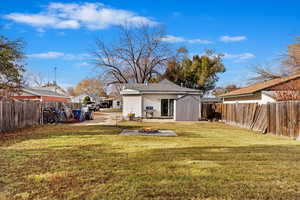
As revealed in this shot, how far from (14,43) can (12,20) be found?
13.3ft

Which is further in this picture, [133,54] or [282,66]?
[133,54]

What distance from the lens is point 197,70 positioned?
32844mm

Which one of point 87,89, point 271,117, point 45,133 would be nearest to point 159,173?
point 45,133

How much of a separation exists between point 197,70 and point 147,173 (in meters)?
30.0

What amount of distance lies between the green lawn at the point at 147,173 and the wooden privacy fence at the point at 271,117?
3.34m

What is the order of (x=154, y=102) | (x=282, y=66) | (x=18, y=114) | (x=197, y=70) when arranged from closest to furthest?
(x=18, y=114) → (x=282, y=66) → (x=154, y=102) → (x=197, y=70)

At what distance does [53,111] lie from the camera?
1557 cm

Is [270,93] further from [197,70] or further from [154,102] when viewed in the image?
[197,70]

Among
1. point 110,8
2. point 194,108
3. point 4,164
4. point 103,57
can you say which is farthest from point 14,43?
point 103,57

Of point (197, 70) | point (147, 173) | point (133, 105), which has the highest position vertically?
point (197, 70)

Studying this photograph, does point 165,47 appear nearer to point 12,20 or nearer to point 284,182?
point 12,20

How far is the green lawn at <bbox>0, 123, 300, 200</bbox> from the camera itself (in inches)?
131

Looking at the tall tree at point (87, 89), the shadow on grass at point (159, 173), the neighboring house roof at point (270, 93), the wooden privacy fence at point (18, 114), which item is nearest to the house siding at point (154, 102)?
the wooden privacy fence at point (18, 114)

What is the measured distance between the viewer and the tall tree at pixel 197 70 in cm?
3278
